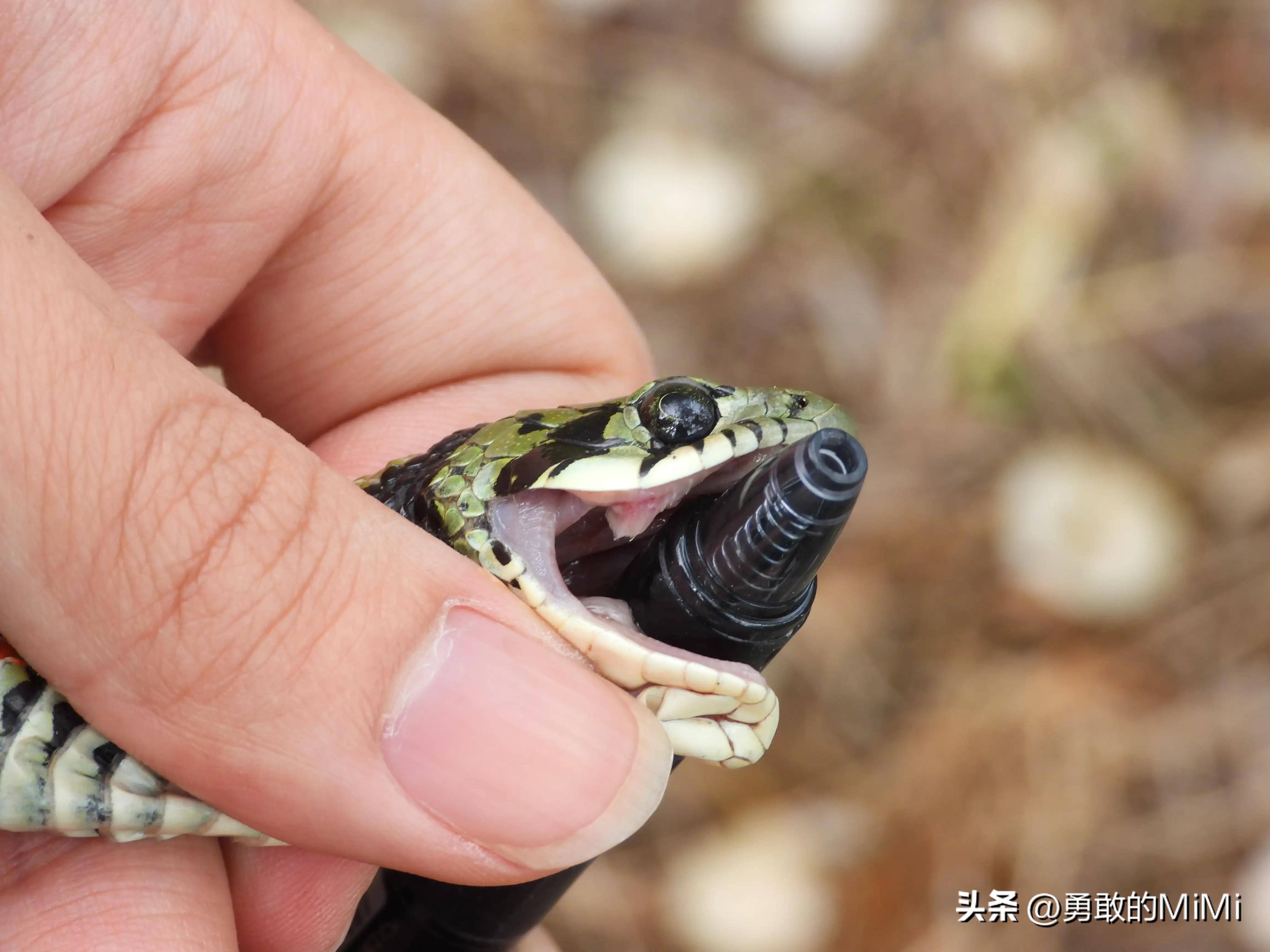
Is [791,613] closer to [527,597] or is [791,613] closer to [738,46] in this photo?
[527,597]

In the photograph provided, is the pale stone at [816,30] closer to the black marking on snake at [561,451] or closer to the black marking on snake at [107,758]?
the black marking on snake at [561,451]

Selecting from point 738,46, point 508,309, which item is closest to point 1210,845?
point 508,309

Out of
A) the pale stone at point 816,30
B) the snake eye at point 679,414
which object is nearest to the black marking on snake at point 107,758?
the snake eye at point 679,414

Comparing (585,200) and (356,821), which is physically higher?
(585,200)

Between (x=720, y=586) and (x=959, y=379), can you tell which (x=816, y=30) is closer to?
(x=959, y=379)

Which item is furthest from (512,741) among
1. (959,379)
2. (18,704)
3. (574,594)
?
(959,379)
